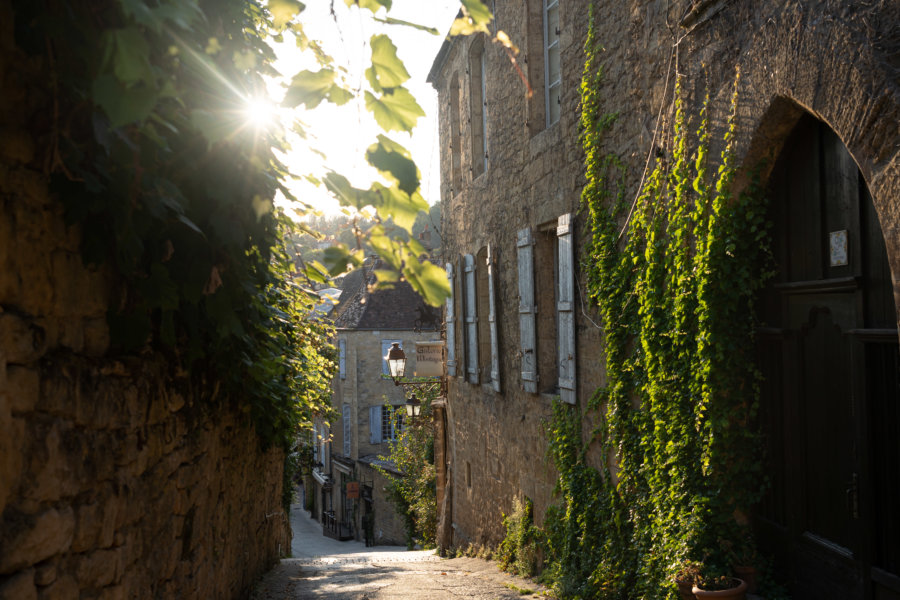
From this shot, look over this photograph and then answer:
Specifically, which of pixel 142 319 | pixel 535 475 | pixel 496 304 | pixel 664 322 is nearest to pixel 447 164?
pixel 496 304

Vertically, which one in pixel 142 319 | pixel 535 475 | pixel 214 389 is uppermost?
pixel 142 319

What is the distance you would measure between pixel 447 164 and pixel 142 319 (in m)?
9.34

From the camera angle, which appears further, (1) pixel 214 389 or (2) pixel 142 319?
(1) pixel 214 389

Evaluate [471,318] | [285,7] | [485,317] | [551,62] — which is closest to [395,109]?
[285,7]

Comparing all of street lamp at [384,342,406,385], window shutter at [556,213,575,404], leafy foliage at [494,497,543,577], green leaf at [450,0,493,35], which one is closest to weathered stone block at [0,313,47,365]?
green leaf at [450,0,493,35]

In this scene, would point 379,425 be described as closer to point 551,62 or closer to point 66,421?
point 551,62

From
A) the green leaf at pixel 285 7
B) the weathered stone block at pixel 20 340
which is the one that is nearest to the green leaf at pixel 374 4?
the green leaf at pixel 285 7

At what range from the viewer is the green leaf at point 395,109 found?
184 cm

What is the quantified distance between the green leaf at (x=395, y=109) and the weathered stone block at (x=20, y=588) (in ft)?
4.47

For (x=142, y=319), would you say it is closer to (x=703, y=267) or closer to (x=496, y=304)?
(x=703, y=267)

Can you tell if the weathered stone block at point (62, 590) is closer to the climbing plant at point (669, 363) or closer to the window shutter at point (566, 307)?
the climbing plant at point (669, 363)

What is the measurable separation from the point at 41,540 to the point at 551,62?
6480 mm

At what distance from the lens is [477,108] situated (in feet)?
33.1

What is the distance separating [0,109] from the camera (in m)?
1.92
